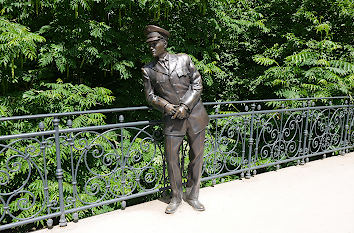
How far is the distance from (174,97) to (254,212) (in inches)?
62.7

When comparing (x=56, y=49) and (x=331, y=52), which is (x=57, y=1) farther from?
(x=331, y=52)

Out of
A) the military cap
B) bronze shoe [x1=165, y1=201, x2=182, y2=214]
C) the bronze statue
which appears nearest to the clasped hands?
the bronze statue

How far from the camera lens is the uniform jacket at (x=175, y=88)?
9.34 feet

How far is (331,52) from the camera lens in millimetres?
6688

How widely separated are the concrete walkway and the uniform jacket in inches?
37.5

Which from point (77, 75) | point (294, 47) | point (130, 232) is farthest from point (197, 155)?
point (294, 47)

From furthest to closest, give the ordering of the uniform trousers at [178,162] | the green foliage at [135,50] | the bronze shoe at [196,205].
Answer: the green foliage at [135,50], the bronze shoe at [196,205], the uniform trousers at [178,162]

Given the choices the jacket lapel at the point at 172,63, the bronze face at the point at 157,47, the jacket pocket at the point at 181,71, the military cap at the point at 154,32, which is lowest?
the jacket pocket at the point at 181,71

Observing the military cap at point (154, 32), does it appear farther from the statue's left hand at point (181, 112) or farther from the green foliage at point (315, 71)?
the green foliage at point (315, 71)

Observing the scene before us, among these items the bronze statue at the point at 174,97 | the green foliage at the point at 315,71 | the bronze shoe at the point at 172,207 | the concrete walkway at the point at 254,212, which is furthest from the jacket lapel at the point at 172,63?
the green foliage at the point at 315,71

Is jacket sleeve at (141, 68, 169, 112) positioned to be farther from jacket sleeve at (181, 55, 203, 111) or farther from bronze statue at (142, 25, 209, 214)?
jacket sleeve at (181, 55, 203, 111)

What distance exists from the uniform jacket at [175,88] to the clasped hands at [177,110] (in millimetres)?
46

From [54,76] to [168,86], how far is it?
10.4 feet

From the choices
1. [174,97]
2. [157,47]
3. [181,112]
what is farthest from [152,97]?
[157,47]
